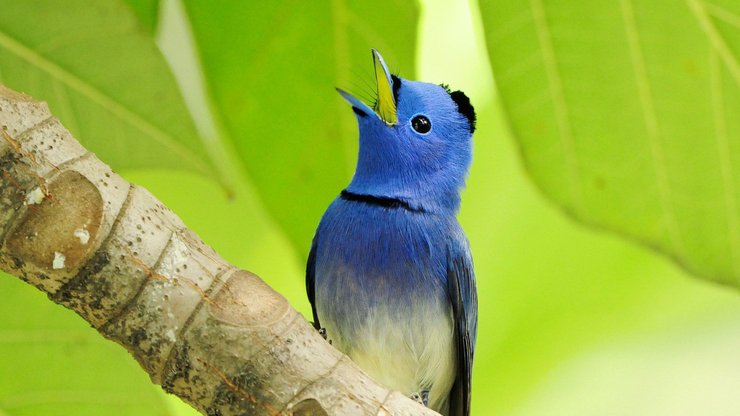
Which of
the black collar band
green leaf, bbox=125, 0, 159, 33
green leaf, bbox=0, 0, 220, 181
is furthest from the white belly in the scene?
green leaf, bbox=125, 0, 159, 33

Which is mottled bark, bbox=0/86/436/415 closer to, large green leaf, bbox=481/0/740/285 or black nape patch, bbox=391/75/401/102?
large green leaf, bbox=481/0/740/285

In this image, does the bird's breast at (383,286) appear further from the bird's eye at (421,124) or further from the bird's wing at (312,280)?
the bird's eye at (421,124)

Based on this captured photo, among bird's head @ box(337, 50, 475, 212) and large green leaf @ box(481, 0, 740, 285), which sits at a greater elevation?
large green leaf @ box(481, 0, 740, 285)

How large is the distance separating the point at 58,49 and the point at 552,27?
782 millimetres

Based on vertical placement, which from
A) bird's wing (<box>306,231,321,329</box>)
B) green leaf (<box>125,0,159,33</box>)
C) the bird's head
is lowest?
bird's wing (<box>306,231,321,329</box>)

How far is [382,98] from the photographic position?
6.89 feet

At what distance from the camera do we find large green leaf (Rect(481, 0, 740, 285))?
1.46 meters

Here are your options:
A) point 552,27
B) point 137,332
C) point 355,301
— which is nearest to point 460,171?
point 355,301

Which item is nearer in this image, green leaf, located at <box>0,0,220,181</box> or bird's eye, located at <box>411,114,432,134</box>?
green leaf, located at <box>0,0,220,181</box>

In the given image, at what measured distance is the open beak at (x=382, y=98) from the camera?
1.61 meters

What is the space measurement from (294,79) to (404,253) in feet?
2.43

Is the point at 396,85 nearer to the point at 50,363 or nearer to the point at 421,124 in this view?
the point at 421,124

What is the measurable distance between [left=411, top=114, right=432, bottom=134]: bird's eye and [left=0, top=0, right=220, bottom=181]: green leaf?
102 centimetres

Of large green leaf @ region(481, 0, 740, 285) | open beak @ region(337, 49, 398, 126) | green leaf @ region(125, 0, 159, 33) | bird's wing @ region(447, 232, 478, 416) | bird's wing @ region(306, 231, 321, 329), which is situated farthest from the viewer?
bird's wing @ region(306, 231, 321, 329)
